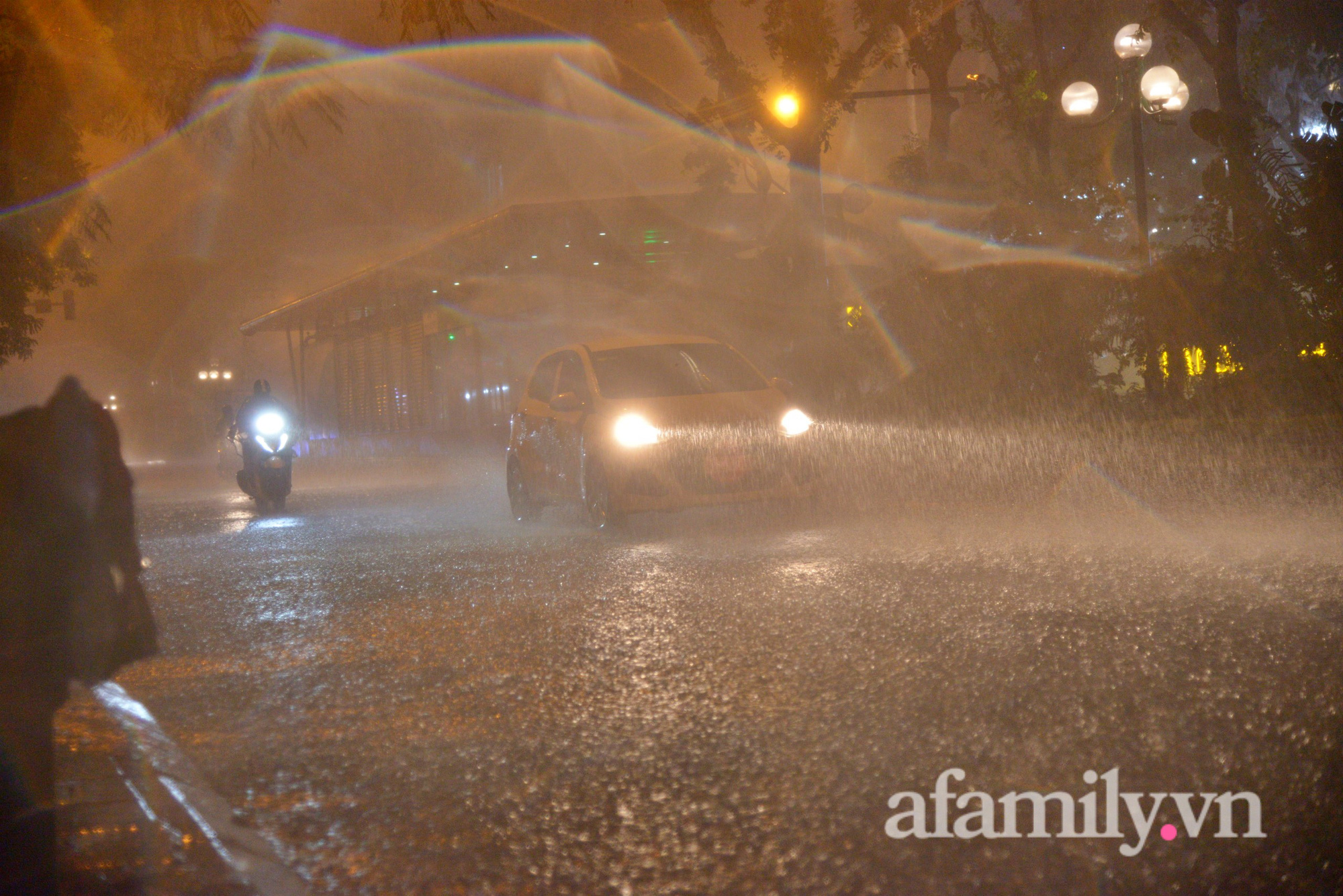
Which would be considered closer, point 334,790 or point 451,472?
point 334,790

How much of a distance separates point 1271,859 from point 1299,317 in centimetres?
1101

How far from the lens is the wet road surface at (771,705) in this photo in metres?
2.96

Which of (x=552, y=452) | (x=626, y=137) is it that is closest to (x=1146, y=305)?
(x=552, y=452)

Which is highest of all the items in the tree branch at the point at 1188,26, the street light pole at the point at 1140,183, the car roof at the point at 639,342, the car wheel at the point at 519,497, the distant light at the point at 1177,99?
the tree branch at the point at 1188,26

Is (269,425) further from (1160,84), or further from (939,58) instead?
(1160,84)

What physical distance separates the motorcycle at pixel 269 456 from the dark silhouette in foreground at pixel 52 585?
45.0ft

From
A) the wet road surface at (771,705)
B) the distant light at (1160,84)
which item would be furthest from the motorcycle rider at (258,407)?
the distant light at (1160,84)

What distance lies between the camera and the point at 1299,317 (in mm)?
12398

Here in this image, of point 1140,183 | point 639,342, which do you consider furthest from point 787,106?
point 639,342

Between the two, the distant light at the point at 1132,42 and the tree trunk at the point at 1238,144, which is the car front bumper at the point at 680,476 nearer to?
the tree trunk at the point at 1238,144

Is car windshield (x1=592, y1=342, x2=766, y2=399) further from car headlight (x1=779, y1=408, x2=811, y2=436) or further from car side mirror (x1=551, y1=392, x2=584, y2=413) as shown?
car headlight (x1=779, y1=408, x2=811, y2=436)

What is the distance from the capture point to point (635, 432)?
414 inches

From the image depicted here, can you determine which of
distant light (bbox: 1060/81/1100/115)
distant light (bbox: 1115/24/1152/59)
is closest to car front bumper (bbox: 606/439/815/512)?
distant light (bbox: 1115/24/1152/59)

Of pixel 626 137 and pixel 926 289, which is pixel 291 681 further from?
pixel 626 137
